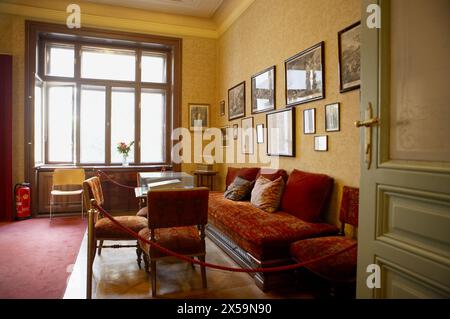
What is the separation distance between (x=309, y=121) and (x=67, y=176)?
174 inches

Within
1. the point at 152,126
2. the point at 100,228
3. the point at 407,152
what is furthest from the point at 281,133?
the point at 152,126

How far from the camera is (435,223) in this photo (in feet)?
4.05

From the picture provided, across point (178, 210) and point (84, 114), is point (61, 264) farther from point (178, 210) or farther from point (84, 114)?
point (84, 114)

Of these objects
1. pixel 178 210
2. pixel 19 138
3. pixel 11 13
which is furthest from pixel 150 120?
pixel 178 210

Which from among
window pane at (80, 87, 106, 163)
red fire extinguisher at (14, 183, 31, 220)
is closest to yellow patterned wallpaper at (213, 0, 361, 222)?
window pane at (80, 87, 106, 163)

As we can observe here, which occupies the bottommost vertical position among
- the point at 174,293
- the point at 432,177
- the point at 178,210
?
the point at 174,293

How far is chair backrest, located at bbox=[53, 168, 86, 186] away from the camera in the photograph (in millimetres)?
5488

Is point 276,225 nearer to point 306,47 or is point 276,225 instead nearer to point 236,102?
point 306,47

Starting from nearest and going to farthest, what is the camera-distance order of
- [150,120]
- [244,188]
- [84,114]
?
[244,188]
[84,114]
[150,120]

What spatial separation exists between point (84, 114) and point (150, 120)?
4.36 feet

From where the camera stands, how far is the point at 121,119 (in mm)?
6496

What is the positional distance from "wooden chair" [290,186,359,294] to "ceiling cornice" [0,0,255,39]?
3.83 m

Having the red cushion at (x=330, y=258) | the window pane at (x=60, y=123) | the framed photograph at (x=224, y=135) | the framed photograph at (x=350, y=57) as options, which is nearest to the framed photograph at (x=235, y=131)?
the framed photograph at (x=224, y=135)

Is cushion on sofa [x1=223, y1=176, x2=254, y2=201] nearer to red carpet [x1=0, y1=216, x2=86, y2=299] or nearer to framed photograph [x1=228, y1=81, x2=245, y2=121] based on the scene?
framed photograph [x1=228, y1=81, x2=245, y2=121]
